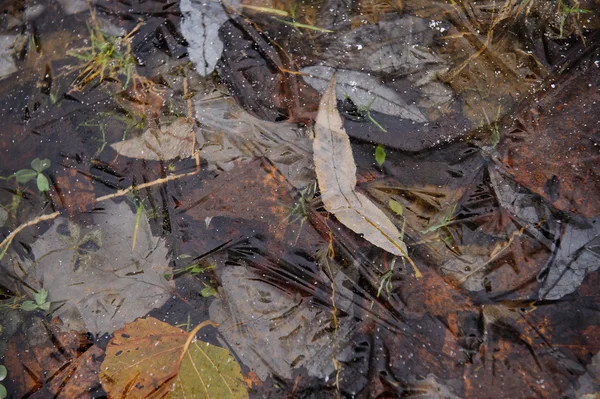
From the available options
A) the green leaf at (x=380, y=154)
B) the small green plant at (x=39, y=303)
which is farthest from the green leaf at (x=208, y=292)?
the green leaf at (x=380, y=154)

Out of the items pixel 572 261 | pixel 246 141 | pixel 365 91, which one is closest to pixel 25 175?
pixel 246 141

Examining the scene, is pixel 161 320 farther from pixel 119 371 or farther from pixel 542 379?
pixel 542 379

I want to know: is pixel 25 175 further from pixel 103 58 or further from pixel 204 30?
pixel 204 30

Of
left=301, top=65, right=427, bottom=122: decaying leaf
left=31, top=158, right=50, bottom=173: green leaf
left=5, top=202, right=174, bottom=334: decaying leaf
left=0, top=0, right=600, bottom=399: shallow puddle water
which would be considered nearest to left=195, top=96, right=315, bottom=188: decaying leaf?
left=0, top=0, right=600, bottom=399: shallow puddle water

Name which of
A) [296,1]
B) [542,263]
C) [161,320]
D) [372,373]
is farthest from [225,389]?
[296,1]

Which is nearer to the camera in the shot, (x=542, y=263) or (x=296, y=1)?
(x=542, y=263)

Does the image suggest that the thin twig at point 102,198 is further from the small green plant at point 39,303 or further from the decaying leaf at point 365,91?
the decaying leaf at point 365,91
